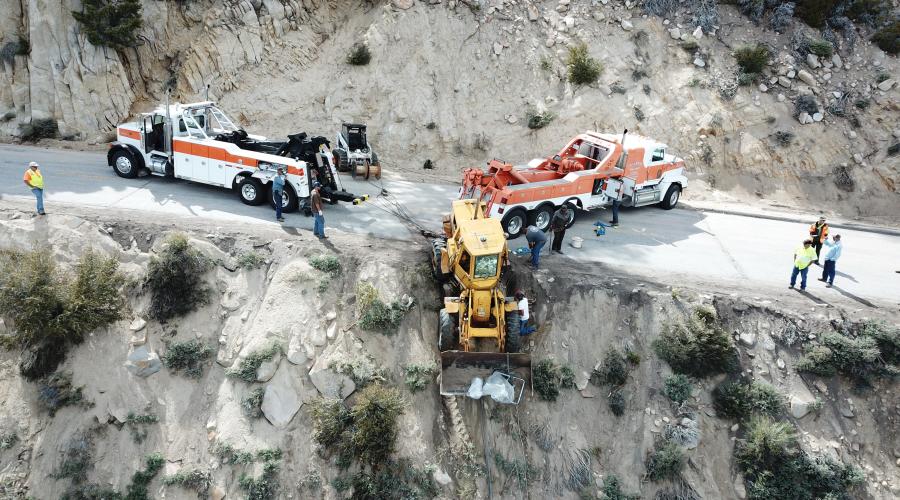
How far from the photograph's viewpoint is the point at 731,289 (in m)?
13.3

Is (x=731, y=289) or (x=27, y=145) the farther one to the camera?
(x=27, y=145)

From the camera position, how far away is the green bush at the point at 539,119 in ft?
69.7

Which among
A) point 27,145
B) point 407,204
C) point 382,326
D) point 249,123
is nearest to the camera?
point 382,326

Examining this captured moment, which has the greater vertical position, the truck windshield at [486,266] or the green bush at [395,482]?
the truck windshield at [486,266]

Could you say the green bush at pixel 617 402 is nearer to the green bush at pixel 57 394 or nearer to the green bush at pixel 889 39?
the green bush at pixel 57 394

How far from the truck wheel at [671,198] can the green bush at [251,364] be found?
1241 centimetres

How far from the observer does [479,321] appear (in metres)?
11.8

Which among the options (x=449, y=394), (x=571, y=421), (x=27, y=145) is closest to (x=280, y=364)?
(x=449, y=394)

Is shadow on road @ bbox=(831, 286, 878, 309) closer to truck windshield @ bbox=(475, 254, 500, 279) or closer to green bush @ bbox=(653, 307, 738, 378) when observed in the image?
green bush @ bbox=(653, 307, 738, 378)

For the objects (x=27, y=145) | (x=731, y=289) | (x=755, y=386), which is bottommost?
(x=755, y=386)

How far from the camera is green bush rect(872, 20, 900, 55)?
2227 cm

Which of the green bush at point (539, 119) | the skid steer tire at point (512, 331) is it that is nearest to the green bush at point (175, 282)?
the skid steer tire at point (512, 331)

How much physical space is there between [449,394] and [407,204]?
7.30m

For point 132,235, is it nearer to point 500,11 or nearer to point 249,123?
point 249,123
